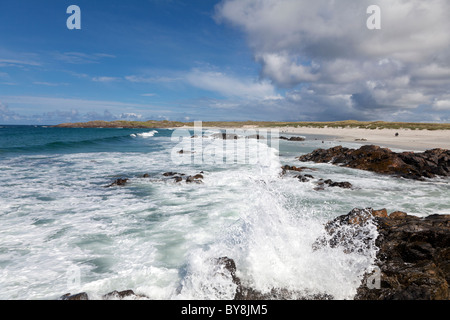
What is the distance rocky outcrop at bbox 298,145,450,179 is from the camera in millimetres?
15626

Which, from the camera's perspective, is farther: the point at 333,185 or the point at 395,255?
the point at 333,185

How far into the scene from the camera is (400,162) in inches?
656

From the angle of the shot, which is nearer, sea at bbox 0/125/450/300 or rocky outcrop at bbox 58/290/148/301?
rocky outcrop at bbox 58/290/148/301

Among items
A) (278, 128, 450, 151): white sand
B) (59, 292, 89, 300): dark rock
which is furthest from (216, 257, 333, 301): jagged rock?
(278, 128, 450, 151): white sand

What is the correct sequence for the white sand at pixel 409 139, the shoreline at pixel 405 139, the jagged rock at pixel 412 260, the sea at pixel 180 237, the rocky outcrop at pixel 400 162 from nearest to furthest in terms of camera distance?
the jagged rock at pixel 412 260 → the sea at pixel 180 237 → the rocky outcrop at pixel 400 162 → the shoreline at pixel 405 139 → the white sand at pixel 409 139

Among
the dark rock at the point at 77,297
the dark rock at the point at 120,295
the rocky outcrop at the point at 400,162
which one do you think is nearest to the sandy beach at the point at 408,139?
the rocky outcrop at the point at 400,162

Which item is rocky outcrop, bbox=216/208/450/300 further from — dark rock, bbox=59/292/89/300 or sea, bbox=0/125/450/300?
dark rock, bbox=59/292/89/300

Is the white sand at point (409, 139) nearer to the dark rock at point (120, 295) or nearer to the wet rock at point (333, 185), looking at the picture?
the wet rock at point (333, 185)

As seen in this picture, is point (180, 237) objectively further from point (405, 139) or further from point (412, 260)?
point (405, 139)

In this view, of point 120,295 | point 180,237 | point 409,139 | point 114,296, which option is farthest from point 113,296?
point 409,139

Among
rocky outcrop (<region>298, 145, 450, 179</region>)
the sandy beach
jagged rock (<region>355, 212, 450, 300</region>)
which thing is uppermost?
the sandy beach

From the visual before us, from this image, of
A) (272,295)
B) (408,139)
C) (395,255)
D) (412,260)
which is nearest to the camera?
(272,295)

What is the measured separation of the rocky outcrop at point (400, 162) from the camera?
1563cm
